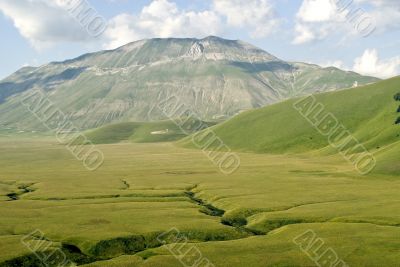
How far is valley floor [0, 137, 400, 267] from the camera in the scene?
6744 cm

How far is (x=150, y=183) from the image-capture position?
152125 mm

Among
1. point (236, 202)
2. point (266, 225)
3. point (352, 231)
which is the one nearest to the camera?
point (352, 231)

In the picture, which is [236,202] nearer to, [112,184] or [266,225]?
[266,225]

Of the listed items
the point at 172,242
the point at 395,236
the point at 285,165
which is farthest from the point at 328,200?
the point at 285,165

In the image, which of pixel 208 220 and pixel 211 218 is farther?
pixel 211 218

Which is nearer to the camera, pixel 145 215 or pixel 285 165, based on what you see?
pixel 145 215

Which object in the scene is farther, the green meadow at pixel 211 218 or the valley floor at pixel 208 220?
the green meadow at pixel 211 218

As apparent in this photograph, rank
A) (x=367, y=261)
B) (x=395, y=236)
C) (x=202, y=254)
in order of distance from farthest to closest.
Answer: (x=395, y=236) < (x=202, y=254) < (x=367, y=261)

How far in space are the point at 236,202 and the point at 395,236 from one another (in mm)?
42588

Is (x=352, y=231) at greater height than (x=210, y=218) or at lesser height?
lesser

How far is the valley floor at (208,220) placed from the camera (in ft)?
221

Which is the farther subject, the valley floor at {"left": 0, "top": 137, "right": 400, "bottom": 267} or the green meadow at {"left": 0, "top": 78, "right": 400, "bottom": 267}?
the green meadow at {"left": 0, "top": 78, "right": 400, "bottom": 267}

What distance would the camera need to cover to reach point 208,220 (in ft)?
299

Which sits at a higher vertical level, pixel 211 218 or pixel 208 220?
pixel 211 218
